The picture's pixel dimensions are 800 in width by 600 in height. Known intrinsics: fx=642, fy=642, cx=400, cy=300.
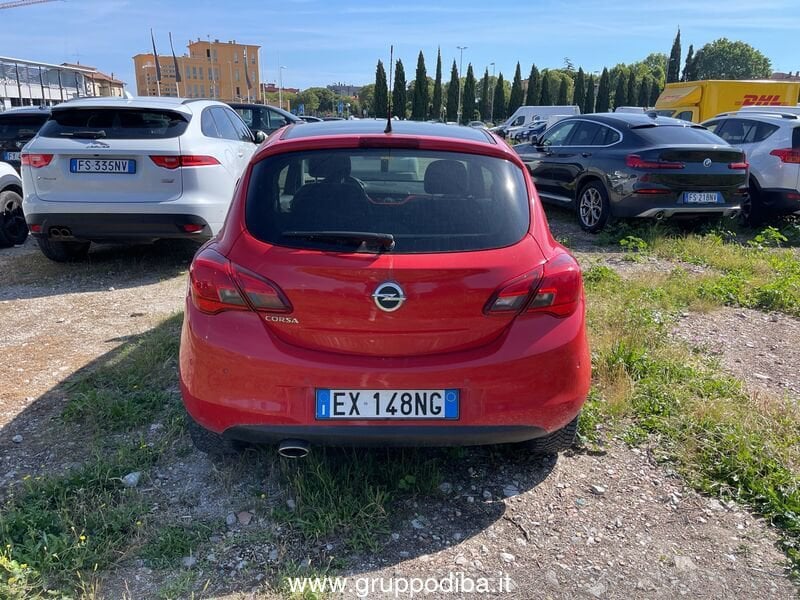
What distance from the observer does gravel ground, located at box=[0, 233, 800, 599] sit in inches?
95.8

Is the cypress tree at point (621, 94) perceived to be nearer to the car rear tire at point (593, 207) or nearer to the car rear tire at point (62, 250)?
the car rear tire at point (593, 207)

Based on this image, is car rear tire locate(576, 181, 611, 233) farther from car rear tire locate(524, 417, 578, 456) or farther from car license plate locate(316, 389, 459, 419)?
car license plate locate(316, 389, 459, 419)

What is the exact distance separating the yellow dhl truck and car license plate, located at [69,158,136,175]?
17.8 meters

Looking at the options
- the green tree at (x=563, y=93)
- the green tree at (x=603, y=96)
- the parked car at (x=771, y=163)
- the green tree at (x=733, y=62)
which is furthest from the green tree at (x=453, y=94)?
the parked car at (x=771, y=163)

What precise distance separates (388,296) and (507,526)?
1.15 metres

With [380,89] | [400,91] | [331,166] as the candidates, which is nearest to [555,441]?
[331,166]

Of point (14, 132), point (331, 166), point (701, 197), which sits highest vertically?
point (331, 166)

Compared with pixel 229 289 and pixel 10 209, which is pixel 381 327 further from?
pixel 10 209

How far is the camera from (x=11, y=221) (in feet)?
25.5

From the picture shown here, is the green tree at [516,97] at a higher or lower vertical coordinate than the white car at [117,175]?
lower

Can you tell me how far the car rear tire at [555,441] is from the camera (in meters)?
3.06

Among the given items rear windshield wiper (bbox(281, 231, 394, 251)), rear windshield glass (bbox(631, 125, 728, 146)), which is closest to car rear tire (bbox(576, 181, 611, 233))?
rear windshield glass (bbox(631, 125, 728, 146))

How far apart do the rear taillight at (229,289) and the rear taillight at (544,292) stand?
33.1 inches

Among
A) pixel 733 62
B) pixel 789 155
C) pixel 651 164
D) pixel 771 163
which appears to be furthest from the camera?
pixel 733 62
